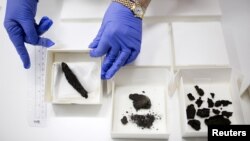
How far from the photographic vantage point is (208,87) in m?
1.06

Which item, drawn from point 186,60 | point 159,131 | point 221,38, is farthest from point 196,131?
point 221,38

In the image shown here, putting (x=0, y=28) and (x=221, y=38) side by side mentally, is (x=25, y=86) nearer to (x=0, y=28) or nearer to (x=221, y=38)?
(x=0, y=28)

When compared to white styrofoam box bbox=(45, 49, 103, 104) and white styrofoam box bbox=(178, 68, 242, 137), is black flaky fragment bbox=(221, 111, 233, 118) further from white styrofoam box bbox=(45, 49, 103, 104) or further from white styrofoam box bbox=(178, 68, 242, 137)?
white styrofoam box bbox=(45, 49, 103, 104)

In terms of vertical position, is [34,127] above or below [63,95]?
below

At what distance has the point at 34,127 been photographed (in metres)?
1.00

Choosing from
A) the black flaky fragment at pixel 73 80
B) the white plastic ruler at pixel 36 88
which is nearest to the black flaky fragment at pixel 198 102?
the black flaky fragment at pixel 73 80

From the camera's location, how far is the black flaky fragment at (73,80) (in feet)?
3.32

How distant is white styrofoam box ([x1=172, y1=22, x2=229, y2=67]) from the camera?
102 centimetres

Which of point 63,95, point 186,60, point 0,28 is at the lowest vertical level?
point 63,95

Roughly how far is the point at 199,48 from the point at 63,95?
52cm

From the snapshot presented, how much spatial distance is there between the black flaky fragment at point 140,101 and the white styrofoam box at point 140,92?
0.01m

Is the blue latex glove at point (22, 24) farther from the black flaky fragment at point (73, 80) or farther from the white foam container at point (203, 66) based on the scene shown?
the white foam container at point (203, 66)

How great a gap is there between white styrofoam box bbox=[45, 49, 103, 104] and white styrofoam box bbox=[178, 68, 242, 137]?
0.29 metres

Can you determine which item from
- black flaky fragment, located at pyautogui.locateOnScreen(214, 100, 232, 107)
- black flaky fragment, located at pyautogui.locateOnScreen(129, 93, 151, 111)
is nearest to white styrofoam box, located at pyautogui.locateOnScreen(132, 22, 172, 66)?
black flaky fragment, located at pyautogui.locateOnScreen(129, 93, 151, 111)
